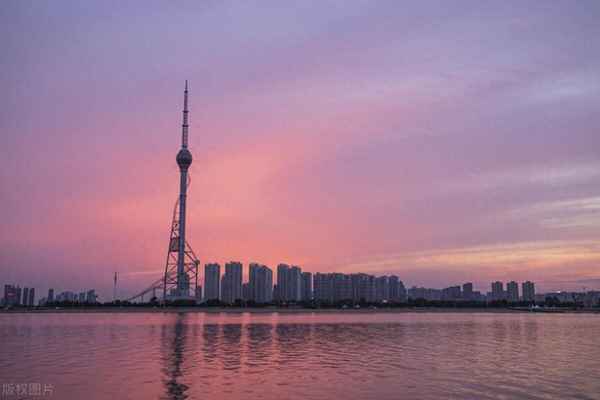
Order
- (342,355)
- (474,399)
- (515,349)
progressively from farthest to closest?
(515,349)
(342,355)
(474,399)

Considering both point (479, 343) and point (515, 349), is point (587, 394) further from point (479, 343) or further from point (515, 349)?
point (479, 343)

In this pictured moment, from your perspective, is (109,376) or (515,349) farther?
(515,349)

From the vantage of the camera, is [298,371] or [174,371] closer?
[174,371]

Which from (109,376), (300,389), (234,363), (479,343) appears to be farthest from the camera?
(479,343)

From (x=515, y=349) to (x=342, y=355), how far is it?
18.5m

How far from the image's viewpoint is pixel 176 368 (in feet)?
125

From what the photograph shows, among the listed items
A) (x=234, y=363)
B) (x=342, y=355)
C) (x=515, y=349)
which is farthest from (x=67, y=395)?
(x=515, y=349)

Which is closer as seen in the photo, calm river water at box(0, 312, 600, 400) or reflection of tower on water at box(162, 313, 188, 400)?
Result: reflection of tower on water at box(162, 313, 188, 400)

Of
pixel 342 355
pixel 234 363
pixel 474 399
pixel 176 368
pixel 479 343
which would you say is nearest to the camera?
pixel 474 399

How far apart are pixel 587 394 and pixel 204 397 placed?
1972 centimetres

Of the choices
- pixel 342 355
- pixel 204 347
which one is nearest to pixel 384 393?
pixel 342 355

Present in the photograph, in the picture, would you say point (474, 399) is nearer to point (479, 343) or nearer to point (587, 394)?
point (587, 394)

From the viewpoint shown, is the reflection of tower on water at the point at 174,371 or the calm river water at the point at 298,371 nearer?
the reflection of tower on water at the point at 174,371

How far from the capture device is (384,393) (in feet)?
94.8
